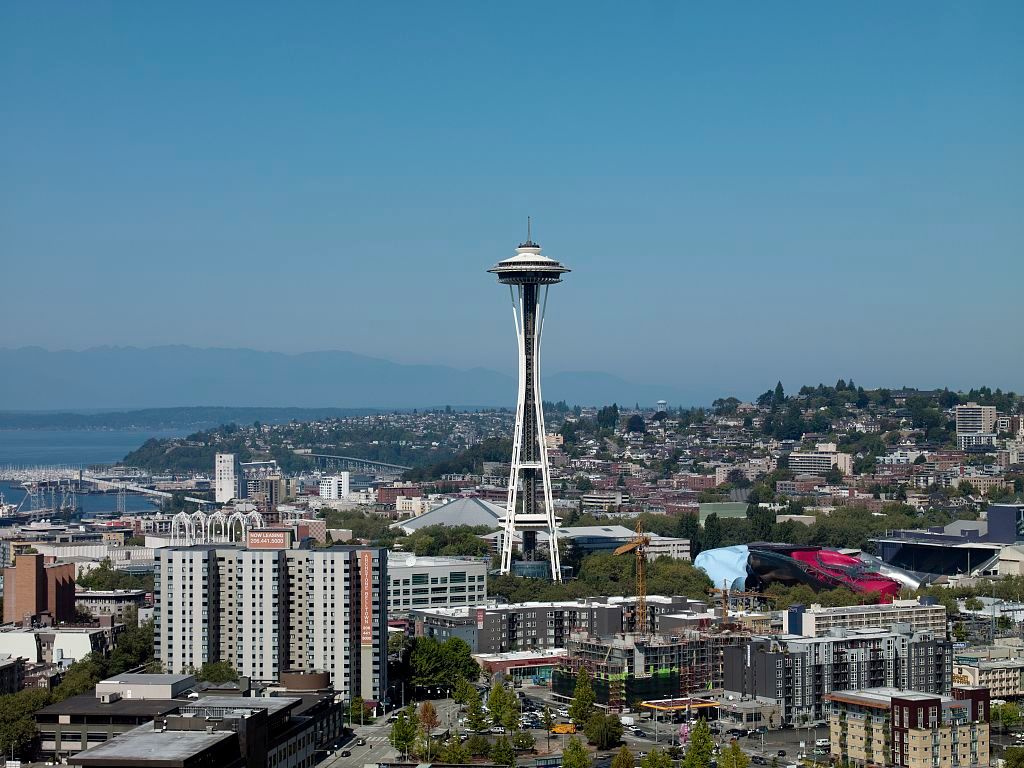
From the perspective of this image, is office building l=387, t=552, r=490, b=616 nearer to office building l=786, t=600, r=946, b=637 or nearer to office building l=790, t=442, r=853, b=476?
office building l=786, t=600, r=946, b=637

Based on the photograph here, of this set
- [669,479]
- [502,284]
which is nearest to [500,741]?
[502,284]

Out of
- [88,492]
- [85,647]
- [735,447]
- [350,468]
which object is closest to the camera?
[85,647]

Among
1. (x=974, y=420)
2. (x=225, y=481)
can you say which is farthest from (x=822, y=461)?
(x=225, y=481)

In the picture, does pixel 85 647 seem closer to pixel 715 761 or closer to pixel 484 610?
pixel 484 610

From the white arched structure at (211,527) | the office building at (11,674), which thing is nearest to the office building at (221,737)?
the office building at (11,674)

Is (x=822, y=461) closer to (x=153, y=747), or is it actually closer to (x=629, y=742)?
(x=629, y=742)

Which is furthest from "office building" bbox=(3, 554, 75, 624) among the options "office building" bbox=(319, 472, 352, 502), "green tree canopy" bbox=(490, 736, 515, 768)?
"office building" bbox=(319, 472, 352, 502)
